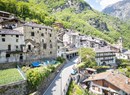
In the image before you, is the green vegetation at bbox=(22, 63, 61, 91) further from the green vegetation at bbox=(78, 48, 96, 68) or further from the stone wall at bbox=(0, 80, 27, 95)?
the green vegetation at bbox=(78, 48, 96, 68)

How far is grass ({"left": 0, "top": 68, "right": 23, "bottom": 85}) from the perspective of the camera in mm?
41203

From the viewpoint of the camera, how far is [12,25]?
221 feet

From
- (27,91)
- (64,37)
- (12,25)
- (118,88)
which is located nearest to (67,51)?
(64,37)

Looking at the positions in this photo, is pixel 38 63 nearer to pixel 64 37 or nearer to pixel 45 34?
pixel 45 34

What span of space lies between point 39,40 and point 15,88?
25.9 meters

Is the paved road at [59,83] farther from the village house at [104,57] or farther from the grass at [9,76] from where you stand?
the village house at [104,57]

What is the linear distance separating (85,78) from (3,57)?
91.8 feet

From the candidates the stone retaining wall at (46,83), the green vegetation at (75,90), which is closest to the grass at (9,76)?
Result: the stone retaining wall at (46,83)

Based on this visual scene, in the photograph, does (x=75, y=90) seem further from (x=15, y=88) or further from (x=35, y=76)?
(x=15, y=88)

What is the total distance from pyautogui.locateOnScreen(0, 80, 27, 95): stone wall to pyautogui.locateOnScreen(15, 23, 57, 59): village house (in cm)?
1776

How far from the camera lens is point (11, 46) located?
5488cm

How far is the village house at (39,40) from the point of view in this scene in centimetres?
6076

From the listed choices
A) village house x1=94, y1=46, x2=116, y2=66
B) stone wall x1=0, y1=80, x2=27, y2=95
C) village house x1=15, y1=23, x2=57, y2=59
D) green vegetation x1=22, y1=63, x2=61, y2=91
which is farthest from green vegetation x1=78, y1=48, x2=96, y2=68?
stone wall x1=0, y1=80, x2=27, y2=95

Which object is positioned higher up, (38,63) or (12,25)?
(12,25)
